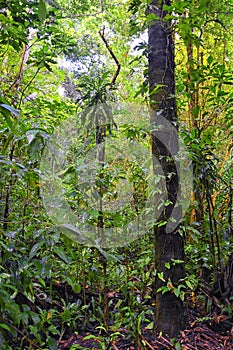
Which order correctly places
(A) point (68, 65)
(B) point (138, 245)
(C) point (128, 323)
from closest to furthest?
(C) point (128, 323) → (B) point (138, 245) → (A) point (68, 65)

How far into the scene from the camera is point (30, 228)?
5.36 feet

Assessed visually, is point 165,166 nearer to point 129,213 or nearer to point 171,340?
point 129,213

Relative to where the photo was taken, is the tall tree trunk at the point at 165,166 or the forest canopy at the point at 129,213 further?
the tall tree trunk at the point at 165,166

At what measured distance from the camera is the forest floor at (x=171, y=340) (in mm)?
1746

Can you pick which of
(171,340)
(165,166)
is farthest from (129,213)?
(171,340)

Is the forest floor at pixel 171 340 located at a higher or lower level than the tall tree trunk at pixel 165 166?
lower

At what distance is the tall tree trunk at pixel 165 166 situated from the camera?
6.01 ft

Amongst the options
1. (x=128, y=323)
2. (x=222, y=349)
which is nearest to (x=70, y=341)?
(x=128, y=323)

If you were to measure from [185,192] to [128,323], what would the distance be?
935mm

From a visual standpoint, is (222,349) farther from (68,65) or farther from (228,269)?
(68,65)

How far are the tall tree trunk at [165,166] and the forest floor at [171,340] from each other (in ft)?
0.23

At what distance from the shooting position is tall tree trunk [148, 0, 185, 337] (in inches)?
72.1

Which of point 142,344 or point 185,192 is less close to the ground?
point 185,192

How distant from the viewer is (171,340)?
70.1 inches
